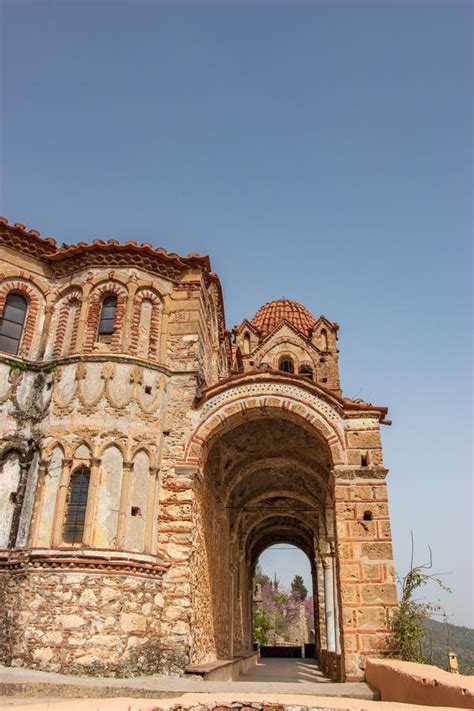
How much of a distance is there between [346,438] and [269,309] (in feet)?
63.0

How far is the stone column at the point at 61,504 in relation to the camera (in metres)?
10.4

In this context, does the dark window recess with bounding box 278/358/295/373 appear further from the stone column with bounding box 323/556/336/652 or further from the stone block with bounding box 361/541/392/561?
the stone block with bounding box 361/541/392/561

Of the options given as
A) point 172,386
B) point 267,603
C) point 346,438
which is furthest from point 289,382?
point 267,603

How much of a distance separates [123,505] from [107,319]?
A: 169 inches

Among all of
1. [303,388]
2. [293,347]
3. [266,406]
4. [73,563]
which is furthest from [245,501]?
→ [293,347]

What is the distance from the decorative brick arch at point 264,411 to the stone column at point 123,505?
1390 millimetres

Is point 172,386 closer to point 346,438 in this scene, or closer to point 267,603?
point 346,438

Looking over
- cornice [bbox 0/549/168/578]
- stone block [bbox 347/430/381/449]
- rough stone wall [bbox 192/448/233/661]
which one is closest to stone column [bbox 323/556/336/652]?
rough stone wall [bbox 192/448/233/661]

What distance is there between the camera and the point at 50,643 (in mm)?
9531

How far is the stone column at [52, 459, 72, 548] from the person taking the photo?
10.4m

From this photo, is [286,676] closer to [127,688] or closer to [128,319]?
[127,688]

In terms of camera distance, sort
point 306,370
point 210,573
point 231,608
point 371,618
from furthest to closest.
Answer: point 306,370 < point 231,608 < point 210,573 < point 371,618

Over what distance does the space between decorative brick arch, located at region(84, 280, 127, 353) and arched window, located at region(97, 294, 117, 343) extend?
129 millimetres

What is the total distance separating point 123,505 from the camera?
1071 cm
